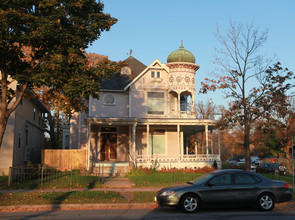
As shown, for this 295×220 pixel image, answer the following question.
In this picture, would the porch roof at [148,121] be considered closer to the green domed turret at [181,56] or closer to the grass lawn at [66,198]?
the green domed turret at [181,56]

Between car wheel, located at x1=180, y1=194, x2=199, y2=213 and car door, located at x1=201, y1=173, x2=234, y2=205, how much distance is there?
0.28 metres

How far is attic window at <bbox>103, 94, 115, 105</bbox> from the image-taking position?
26094mm

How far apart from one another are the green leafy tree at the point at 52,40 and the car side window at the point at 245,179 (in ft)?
21.6

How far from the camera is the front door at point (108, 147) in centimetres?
2570

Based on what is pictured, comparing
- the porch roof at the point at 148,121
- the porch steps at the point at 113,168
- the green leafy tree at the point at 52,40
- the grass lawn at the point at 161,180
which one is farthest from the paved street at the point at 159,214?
the porch roof at the point at 148,121

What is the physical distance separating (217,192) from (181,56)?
1741cm

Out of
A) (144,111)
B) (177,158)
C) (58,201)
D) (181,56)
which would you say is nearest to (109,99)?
(144,111)

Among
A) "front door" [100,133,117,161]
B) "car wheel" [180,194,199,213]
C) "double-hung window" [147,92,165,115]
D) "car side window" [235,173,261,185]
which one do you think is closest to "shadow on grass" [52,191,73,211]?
"car wheel" [180,194,199,213]

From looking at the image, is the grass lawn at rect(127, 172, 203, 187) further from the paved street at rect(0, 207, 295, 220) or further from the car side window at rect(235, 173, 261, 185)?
the car side window at rect(235, 173, 261, 185)

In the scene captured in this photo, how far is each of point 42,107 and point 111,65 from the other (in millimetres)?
18824

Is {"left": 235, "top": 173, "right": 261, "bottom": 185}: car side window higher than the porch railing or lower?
lower

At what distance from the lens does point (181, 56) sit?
2600cm

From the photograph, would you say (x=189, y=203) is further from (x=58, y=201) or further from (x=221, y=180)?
(x=58, y=201)

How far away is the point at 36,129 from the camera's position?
30.1 m
